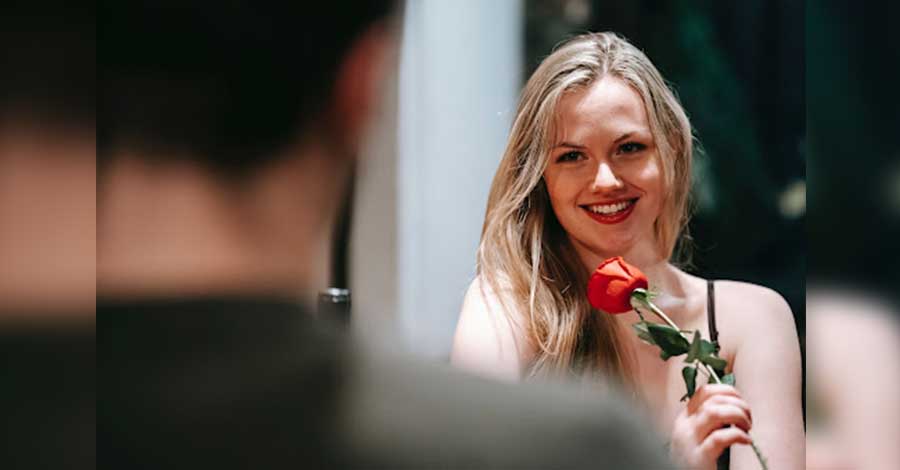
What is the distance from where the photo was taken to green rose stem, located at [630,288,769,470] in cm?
127

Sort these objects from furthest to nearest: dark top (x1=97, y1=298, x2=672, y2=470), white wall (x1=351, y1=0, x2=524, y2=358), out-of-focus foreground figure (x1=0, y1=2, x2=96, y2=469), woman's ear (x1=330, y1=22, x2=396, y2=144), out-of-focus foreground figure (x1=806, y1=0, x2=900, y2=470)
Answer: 1. out-of-focus foreground figure (x1=806, y1=0, x2=900, y2=470)
2. white wall (x1=351, y1=0, x2=524, y2=358)
3. woman's ear (x1=330, y1=22, x2=396, y2=144)
4. out-of-focus foreground figure (x1=0, y1=2, x2=96, y2=469)
5. dark top (x1=97, y1=298, x2=672, y2=470)

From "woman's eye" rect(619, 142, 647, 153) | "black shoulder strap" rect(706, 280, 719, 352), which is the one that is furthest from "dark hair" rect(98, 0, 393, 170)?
"black shoulder strap" rect(706, 280, 719, 352)

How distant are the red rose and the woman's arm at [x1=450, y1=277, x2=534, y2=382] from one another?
11 centimetres

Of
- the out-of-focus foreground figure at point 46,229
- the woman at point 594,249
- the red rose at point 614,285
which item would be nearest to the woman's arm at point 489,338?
the woman at point 594,249

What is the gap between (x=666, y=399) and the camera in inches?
51.8

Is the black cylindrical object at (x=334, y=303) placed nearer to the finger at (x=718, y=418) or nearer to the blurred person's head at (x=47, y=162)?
the blurred person's head at (x=47, y=162)

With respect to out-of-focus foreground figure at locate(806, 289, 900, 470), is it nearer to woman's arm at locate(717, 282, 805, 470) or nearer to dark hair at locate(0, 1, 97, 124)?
woman's arm at locate(717, 282, 805, 470)

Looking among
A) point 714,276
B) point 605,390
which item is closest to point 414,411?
point 605,390

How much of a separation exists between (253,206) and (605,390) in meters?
0.57

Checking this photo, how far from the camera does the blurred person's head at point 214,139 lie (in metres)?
0.99

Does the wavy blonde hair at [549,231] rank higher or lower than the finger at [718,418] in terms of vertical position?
higher

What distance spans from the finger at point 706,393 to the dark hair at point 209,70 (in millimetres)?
650

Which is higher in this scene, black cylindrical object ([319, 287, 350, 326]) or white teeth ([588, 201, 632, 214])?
white teeth ([588, 201, 632, 214])

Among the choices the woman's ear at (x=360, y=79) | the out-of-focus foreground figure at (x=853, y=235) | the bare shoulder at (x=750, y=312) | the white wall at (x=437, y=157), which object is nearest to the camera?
the woman's ear at (x=360, y=79)
